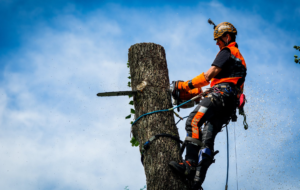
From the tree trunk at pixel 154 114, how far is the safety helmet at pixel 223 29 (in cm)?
86

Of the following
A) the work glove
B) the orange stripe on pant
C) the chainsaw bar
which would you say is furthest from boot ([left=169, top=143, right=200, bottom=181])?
the chainsaw bar

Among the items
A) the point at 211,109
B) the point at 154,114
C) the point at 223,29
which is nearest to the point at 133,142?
the point at 154,114

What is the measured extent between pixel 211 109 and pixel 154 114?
0.76 meters

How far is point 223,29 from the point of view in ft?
13.1

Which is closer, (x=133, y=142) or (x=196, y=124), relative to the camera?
(x=196, y=124)

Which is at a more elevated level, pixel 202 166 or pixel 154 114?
pixel 154 114

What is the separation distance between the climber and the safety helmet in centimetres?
21

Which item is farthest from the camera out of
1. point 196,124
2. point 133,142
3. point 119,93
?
point 133,142

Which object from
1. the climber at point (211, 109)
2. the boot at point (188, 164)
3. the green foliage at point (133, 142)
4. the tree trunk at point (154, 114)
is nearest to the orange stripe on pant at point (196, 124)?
the climber at point (211, 109)

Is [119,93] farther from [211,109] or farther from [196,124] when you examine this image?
[211,109]

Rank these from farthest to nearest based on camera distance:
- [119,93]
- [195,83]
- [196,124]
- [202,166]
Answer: [119,93] < [195,83] < [196,124] < [202,166]

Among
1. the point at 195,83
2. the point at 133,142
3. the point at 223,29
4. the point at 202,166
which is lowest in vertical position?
the point at 202,166

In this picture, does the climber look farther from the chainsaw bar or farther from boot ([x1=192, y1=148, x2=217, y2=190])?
the chainsaw bar

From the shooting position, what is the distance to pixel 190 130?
137 inches
